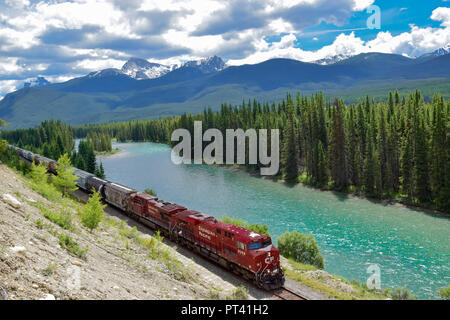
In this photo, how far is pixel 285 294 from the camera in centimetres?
2789

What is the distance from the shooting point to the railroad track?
89.1 feet

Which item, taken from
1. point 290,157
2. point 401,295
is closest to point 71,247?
point 401,295

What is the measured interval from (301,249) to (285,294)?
10.8 metres

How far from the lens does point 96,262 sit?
22109mm

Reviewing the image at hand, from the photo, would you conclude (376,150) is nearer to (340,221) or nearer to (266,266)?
(340,221)

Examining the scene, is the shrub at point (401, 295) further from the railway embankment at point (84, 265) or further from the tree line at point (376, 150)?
the tree line at point (376, 150)

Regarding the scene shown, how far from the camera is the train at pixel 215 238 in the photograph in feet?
94.8

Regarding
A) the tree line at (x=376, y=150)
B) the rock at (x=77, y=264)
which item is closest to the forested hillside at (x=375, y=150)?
the tree line at (x=376, y=150)

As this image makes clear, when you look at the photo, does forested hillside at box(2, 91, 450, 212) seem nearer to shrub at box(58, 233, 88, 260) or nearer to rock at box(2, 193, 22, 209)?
shrub at box(58, 233, 88, 260)

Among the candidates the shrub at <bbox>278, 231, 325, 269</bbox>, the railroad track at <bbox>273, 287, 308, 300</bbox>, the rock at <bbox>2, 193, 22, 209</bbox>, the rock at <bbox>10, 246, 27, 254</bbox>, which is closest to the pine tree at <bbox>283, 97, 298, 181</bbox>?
the shrub at <bbox>278, 231, 325, 269</bbox>

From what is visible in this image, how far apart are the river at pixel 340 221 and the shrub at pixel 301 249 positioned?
10.3 feet

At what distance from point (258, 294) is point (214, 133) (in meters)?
125
